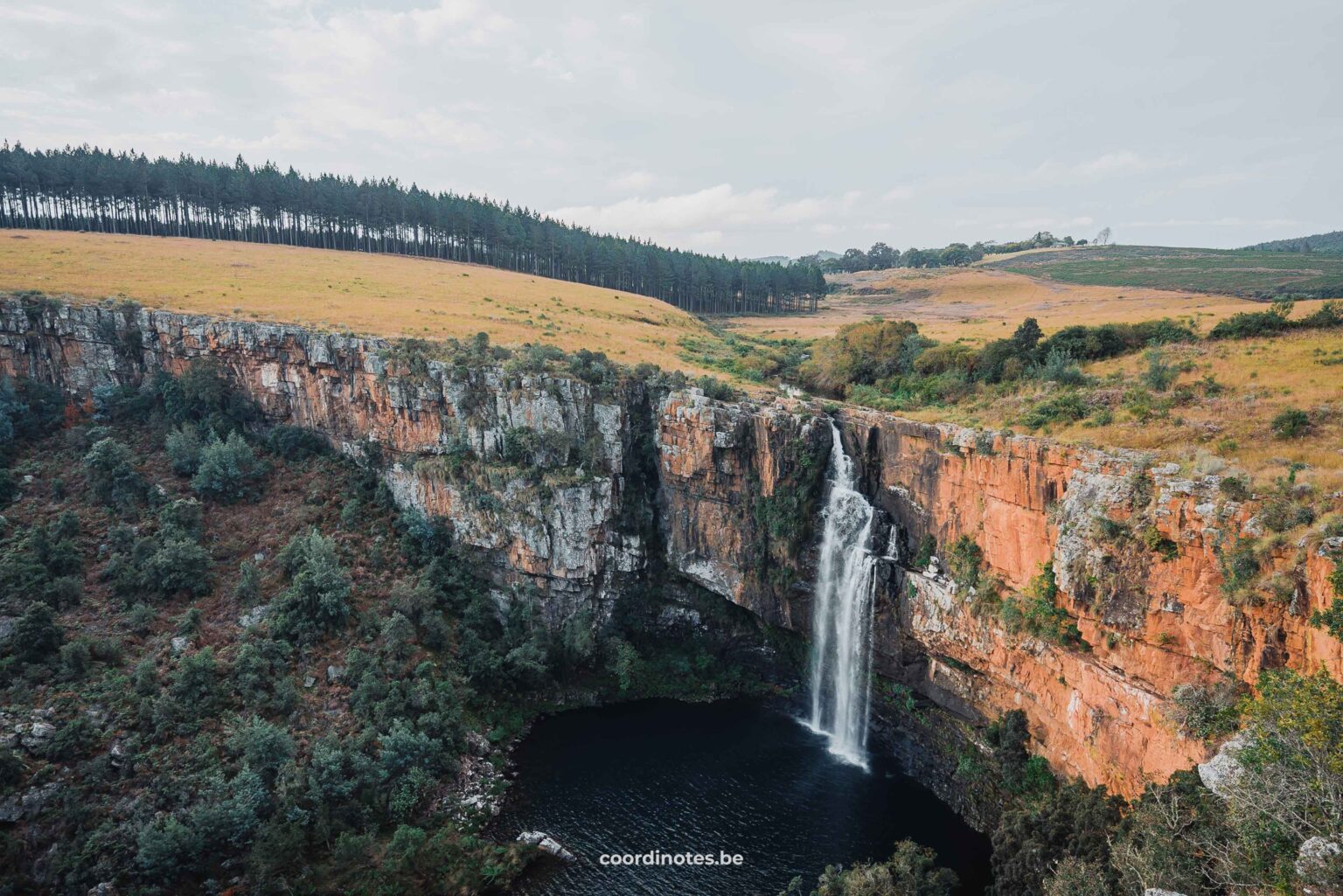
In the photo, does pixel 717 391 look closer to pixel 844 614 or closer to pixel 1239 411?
pixel 844 614

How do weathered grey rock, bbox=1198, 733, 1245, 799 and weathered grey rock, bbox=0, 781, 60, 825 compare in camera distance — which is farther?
weathered grey rock, bbox=0, 781, 60, 825

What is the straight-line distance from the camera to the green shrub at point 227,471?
41812 millimetres

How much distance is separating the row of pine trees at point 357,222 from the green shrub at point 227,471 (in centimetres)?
5611

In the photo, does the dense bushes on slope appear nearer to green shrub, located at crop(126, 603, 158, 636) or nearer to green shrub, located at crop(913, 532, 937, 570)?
green shrub, located at crop(126, 603, 158, 636)

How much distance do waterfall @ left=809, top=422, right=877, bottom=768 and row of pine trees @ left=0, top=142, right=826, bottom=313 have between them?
66.1 m

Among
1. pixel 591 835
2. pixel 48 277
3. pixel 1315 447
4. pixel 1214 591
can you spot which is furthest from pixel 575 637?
pixel 48 277

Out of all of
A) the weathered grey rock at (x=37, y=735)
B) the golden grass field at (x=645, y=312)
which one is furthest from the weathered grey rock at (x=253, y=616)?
the golden grass field at (x=645, y=312)

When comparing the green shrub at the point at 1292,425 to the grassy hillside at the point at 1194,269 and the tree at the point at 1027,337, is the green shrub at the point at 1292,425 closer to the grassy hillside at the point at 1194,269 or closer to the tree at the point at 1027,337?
the tree at the point at 1027,337

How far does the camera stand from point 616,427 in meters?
40.9

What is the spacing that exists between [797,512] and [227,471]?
1405 inches

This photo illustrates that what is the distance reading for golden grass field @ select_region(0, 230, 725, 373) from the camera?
165 ft

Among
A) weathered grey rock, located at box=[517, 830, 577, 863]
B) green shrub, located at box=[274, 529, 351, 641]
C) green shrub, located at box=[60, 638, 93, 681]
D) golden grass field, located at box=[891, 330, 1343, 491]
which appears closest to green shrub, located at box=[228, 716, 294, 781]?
green shrub, located at box=[274, 529, 351, 641]

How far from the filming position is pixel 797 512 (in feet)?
124

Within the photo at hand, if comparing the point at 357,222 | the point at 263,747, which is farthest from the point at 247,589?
the point at 357,222
